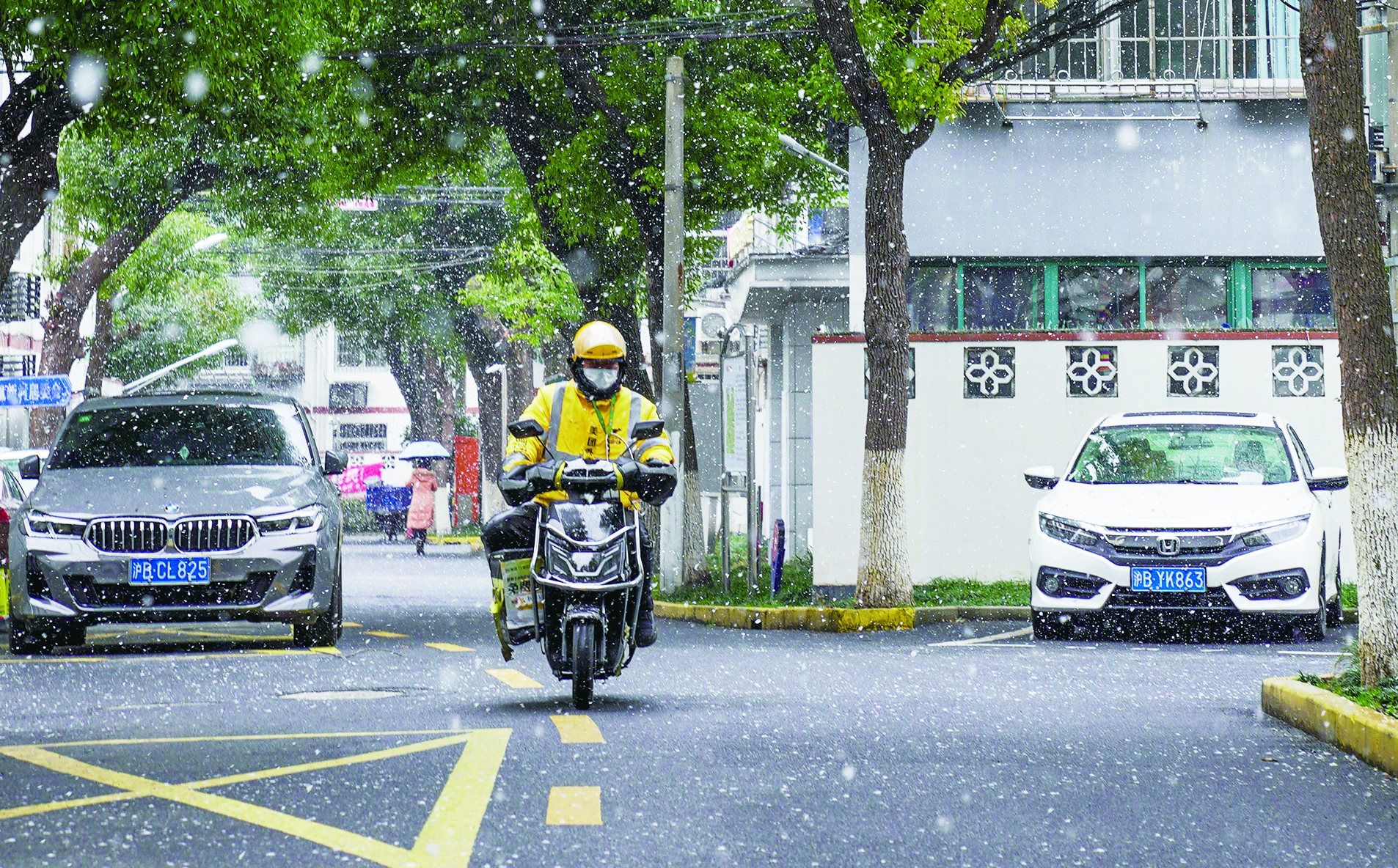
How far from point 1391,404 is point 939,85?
8.51m

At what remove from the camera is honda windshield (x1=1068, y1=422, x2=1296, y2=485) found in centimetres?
1411

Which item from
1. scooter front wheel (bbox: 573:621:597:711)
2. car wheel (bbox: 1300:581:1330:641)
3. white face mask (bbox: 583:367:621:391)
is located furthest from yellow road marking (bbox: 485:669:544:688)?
car wheel (bbox: 1300:581:1330:641)

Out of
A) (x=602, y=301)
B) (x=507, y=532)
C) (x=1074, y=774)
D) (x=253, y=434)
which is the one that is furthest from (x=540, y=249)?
(x=1074, y=774)

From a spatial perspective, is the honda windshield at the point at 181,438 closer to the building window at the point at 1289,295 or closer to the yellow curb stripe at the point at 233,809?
the yellow curb stripe at the point at 233,809

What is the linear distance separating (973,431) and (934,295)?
3.72m

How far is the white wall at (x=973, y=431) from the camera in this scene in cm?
1806

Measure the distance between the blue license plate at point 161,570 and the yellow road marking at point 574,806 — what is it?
223 inches

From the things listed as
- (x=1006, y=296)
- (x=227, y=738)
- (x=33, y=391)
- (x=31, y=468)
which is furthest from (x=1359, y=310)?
(x=33, y=391)

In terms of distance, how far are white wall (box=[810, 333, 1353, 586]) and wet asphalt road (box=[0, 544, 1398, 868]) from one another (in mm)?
6269

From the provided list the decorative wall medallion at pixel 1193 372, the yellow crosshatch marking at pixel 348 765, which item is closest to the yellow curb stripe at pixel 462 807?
the yellow crosshatch marking at pixel 348 765

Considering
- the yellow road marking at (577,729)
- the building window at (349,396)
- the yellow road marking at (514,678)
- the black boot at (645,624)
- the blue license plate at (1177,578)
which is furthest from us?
the building window at (349,396)

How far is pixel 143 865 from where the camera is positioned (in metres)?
5.28

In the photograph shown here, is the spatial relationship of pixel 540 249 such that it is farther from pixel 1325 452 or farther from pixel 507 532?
pixel 507 532

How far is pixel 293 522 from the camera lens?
1190 cm
